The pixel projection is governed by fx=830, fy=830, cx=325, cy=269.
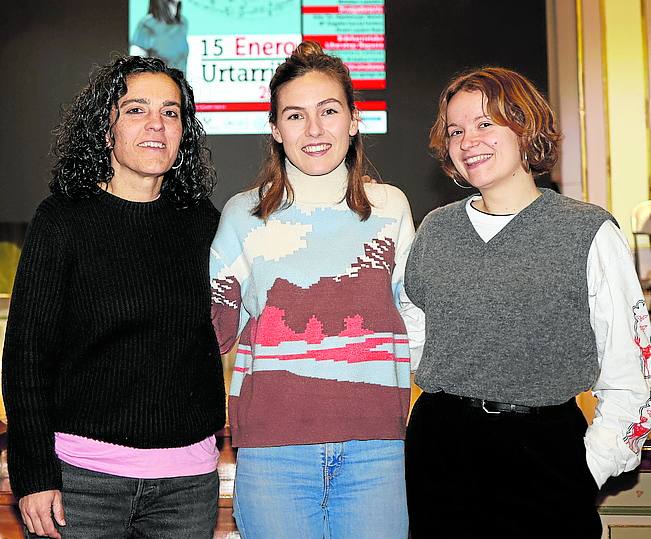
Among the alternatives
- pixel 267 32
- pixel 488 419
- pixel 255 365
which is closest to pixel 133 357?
pixel 255 365

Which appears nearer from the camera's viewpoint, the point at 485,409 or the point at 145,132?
the point at 485,409

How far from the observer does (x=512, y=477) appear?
149 cm

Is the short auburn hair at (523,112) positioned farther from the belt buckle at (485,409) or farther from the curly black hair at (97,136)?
the curly black hair at (97,136)

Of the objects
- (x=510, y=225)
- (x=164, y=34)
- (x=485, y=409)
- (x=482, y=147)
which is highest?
(x=164, y=34)

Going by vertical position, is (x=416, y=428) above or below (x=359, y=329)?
below

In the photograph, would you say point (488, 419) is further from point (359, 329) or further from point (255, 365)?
point (255, 365)

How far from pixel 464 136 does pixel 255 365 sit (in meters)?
0.60

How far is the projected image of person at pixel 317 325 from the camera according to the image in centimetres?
157

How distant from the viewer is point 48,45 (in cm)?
427

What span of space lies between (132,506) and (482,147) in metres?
0.93

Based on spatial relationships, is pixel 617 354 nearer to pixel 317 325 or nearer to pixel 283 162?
pixel 317 325

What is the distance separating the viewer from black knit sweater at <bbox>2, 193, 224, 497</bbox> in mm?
1479

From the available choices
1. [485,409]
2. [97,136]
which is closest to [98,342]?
[97,136]

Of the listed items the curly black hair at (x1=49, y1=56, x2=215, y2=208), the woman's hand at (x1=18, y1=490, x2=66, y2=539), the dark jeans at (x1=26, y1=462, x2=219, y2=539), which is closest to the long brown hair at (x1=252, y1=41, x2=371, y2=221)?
the curly black hair at (x1=49, y1=56, x2=215, y2=208)
